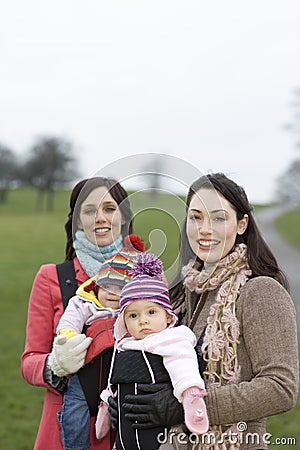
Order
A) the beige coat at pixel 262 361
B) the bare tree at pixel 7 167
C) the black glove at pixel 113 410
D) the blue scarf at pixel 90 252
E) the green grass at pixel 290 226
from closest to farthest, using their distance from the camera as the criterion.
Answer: the beige coat at pixel 262 361 → the black glove at pixel 113 410 → the blue scarf at pixel 90 252 → the green grass at pixel 290 226 → the bare tree at pixel 7 167

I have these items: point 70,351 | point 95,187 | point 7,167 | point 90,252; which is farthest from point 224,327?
point 7,167

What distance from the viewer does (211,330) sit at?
8.97 ft

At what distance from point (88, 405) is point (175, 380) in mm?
619

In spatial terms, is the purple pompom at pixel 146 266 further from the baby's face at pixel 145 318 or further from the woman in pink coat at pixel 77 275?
the woman in pink coat at pixel 77 275

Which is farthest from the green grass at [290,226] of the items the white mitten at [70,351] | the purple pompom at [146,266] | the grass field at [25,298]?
the purple pompom at [146,266]

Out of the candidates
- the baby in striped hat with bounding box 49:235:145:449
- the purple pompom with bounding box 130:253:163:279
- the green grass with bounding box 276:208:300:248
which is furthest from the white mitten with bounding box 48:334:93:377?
the green grass with bounding box 276:208:300:248

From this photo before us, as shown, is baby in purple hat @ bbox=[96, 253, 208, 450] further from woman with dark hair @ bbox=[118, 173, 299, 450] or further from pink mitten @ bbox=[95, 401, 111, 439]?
pink mitten @ bbox=[95, 401, 111, 439]

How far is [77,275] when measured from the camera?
3.24 meters

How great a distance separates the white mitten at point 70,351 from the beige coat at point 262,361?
1.91 ft

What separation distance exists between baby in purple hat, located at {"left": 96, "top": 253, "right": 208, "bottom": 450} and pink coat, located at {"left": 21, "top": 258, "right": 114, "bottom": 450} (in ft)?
1.62

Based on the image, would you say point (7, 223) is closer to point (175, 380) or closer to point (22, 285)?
point (22, 285)

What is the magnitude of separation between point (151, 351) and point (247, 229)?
66cm

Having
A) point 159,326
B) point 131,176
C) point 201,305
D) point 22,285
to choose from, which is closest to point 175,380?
point 159,326

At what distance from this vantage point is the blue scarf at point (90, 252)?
3.12 m
